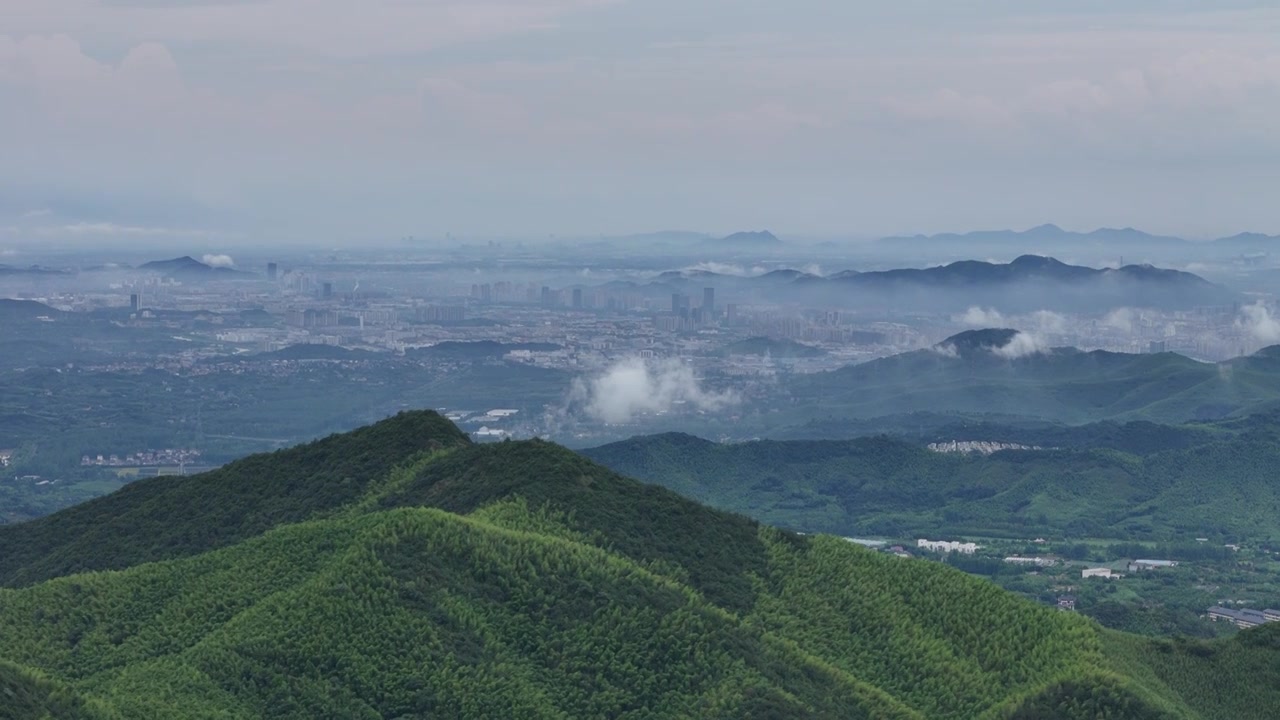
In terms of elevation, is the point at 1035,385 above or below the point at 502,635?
below

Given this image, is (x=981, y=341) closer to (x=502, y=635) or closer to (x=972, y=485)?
(x=972, y=485)

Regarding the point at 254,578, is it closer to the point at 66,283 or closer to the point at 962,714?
the point at 962,714

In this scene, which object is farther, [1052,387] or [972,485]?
[1052,387]

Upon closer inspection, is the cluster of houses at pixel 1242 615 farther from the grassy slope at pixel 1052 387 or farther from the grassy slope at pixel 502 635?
the grassy slope at pixel 1052 387

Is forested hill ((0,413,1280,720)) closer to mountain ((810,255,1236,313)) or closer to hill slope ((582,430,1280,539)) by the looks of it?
hill slope ((582,430,1280,539))

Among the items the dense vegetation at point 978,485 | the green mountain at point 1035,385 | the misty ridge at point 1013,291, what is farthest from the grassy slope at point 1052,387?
the misty ridge at point 1013,291

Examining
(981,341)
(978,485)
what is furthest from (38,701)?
(981,341)
